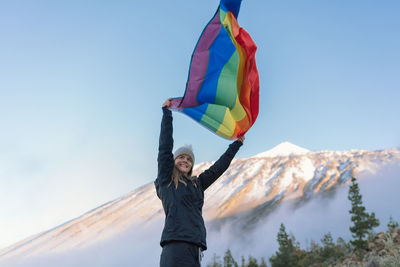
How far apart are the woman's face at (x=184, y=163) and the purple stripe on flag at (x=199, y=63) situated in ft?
2.48

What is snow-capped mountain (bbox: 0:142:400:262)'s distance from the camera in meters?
67.5

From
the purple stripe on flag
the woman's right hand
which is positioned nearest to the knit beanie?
the woman's right hand

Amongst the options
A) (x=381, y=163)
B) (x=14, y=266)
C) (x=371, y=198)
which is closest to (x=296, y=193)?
(x=371, y=198)

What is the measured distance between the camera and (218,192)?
7119 cm

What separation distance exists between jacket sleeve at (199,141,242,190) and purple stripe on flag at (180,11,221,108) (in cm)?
68

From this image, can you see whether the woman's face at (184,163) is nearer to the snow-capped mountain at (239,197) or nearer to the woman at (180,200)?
the woman at (180,200)

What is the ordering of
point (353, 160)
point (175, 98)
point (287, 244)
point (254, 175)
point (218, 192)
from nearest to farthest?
point (175, 98)
point (287, 244)
point (218, 192)
point (254, 175)
point (353, 160)

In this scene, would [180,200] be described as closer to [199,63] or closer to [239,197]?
[199,63]

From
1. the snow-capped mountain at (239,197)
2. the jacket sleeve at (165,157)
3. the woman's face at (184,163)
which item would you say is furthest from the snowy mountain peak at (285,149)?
the jacket sleeve at (165,157)

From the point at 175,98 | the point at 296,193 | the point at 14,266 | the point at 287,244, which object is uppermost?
the point at 296,193

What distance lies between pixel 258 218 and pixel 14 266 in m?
40.7

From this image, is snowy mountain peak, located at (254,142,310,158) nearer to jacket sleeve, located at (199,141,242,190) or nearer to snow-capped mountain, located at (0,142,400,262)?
snow-capped mountain, located at (0,142,400,262)

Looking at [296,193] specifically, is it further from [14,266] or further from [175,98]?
[175,98]

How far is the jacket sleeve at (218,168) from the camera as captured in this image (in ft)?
10.3
